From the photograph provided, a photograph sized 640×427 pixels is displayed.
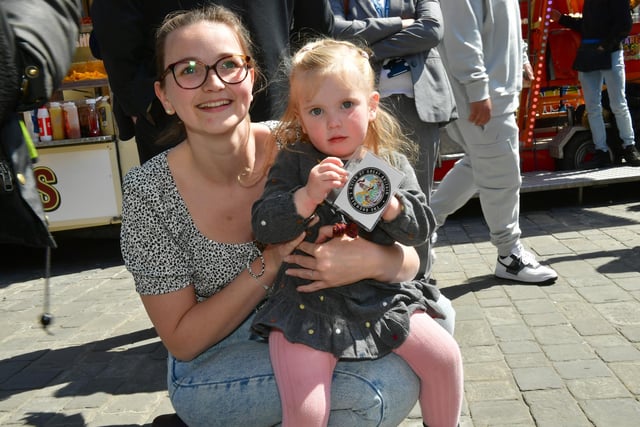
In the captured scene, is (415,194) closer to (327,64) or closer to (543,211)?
(327,64)

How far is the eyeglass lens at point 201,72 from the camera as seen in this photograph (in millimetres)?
2148

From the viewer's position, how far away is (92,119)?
5867mm

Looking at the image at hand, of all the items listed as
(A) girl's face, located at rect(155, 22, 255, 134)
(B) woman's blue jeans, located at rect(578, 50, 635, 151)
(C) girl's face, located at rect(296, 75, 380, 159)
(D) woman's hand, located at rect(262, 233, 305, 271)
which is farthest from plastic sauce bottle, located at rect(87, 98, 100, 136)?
(B) woman's blue jeans, located at rect(578, 50, 635, 151)

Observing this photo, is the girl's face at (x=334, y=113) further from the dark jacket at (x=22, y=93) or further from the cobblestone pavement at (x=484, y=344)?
the cobblestone pavement at (x=484, y=344)

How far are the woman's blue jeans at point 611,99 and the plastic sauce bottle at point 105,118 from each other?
467 cm

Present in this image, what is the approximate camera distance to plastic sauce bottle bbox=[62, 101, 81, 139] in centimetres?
575

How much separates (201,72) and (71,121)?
3.96 meters

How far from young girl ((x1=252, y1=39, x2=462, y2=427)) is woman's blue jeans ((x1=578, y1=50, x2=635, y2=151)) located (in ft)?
19.2

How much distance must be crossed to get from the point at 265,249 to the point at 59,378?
6.49ft

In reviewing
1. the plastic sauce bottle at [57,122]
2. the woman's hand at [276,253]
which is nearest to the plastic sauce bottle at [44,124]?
the plastic sauce bottle at [57,122]

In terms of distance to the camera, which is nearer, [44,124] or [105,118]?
[44,124]

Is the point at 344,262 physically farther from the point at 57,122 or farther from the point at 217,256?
the point at 57,122

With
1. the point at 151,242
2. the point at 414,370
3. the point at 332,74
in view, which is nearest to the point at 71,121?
the point at 151,242

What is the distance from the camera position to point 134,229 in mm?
2180
